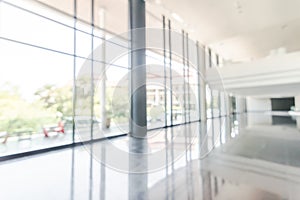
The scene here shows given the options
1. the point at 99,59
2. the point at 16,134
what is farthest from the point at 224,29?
the point at 16,134

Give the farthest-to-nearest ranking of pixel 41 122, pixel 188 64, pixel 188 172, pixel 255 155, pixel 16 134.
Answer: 1. pixel 188 64
2. pixel 41 122
3. pixel 16 134
4. pixel 255 155
5. pixel 188 172

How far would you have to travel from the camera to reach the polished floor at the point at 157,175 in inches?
90.4

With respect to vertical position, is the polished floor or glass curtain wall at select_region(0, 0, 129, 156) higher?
glass curtain wall at select_region(0, 0, 129, 156)

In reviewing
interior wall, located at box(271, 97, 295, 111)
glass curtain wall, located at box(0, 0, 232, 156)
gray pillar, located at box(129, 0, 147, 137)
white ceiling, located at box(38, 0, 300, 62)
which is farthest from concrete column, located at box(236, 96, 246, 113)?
gray pillar, located at box(129, 0, 147, 137)

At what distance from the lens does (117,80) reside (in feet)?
21.8

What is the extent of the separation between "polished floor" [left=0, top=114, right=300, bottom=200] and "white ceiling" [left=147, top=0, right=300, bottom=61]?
186 inches

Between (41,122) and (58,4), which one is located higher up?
(58,4)

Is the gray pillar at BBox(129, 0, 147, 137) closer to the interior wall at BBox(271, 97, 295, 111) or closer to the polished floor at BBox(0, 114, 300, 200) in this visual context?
the polished floor at BBox(0, 114, 300, 200)

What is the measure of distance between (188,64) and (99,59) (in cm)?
605

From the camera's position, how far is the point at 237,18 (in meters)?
7.79

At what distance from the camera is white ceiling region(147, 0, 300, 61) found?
673 centimetres

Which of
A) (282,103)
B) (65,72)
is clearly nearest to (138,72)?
(65,72)

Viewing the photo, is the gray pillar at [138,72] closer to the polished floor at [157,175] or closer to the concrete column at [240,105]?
the polished floor at [157,175]

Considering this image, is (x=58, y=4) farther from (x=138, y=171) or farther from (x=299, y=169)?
(x=299, y=169)
